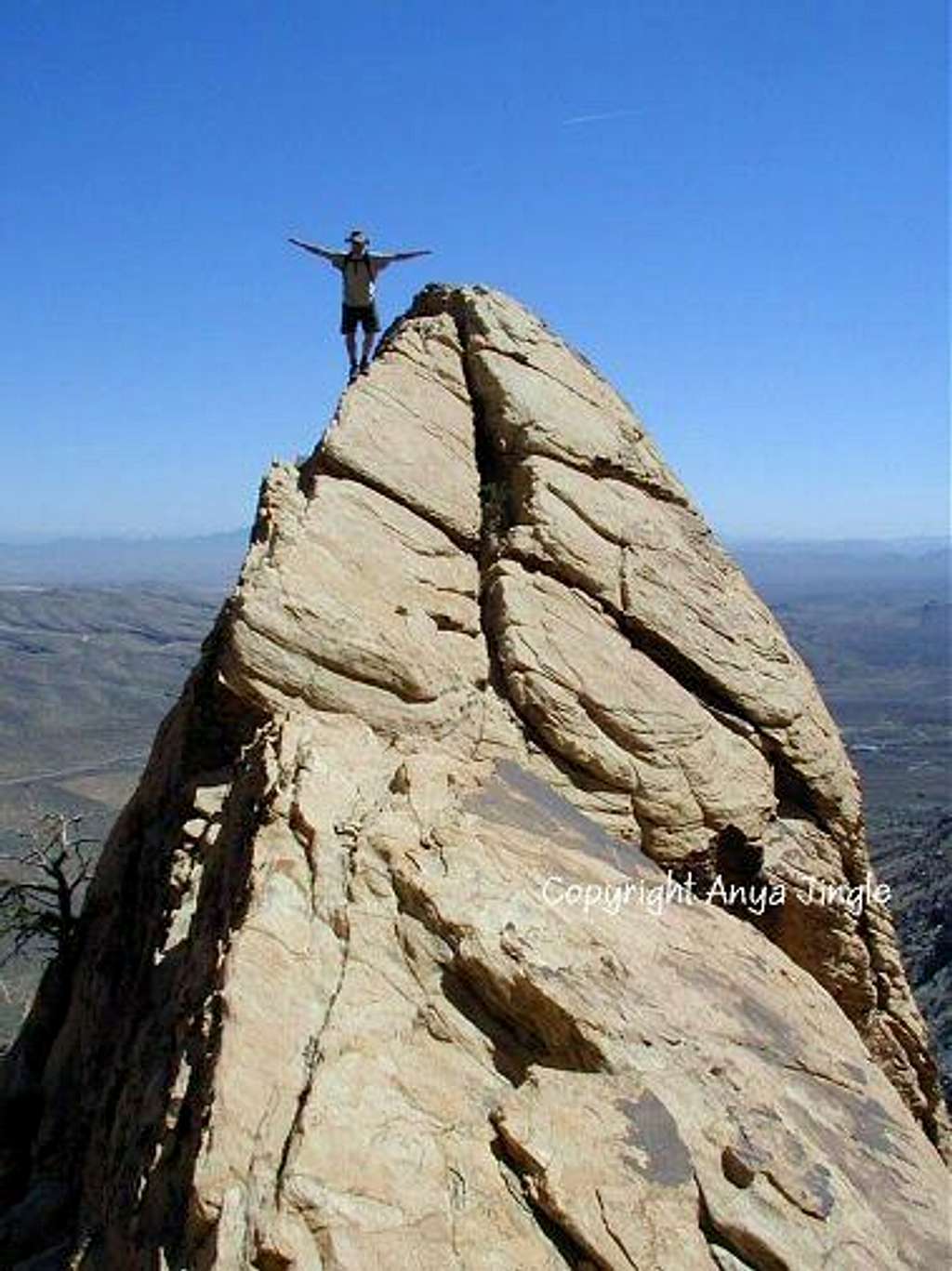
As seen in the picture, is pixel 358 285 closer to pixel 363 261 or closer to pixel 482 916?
pixel 363 261

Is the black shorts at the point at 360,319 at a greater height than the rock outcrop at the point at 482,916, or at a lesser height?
greater

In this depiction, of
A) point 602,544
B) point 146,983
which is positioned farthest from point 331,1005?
point 602,544

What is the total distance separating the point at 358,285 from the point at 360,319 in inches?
26.4

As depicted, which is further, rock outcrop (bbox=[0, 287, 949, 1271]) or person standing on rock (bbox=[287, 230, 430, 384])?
person standing on rock (bbox=[287, 230, 430, 384])

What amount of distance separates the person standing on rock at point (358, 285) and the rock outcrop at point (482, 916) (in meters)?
0.71

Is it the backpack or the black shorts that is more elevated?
the backpack

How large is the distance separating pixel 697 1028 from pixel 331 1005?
3.80m

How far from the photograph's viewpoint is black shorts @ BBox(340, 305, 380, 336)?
23217 mm

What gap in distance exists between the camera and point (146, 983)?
44.9 feet

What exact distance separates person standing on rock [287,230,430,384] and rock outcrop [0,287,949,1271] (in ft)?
2.34

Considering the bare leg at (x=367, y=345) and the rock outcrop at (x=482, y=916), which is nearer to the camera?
the rock outcrop at (x=482, y=916)

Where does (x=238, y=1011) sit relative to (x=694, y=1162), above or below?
above

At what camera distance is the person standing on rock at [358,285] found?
23062mm

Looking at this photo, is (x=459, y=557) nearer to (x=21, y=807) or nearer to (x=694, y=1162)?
(x=694, y=1162)
